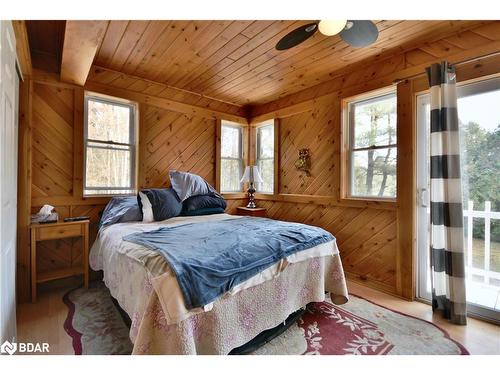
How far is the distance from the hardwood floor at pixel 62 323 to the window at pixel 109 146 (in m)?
1.15

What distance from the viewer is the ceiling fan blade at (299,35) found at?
156 centimetres

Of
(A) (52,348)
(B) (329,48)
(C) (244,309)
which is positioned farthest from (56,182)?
(B) (329,48)

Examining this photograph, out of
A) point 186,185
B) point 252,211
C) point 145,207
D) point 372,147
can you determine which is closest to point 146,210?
point 145,207

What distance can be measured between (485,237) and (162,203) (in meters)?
3.12

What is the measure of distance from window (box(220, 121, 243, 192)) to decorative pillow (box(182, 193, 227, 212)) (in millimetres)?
840

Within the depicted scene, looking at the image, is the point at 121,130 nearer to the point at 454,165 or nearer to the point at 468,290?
the point at 454,165

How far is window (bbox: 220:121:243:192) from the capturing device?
409 centimetres

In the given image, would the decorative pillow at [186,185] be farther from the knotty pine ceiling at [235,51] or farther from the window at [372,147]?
the window at [372,147]

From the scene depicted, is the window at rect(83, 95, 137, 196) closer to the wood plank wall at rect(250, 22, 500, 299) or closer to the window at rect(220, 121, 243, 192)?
the window at rect(220, 121, 243, 192)

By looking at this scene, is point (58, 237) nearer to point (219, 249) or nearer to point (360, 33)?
point (219, 249)

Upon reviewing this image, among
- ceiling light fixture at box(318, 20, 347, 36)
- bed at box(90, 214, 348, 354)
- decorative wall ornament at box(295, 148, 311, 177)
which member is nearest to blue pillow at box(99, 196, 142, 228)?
bed at box(90, 214, 348, 354)

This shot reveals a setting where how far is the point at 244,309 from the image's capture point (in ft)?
4.91

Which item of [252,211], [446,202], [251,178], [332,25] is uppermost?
[332,25]

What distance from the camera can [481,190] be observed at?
2062 mm
